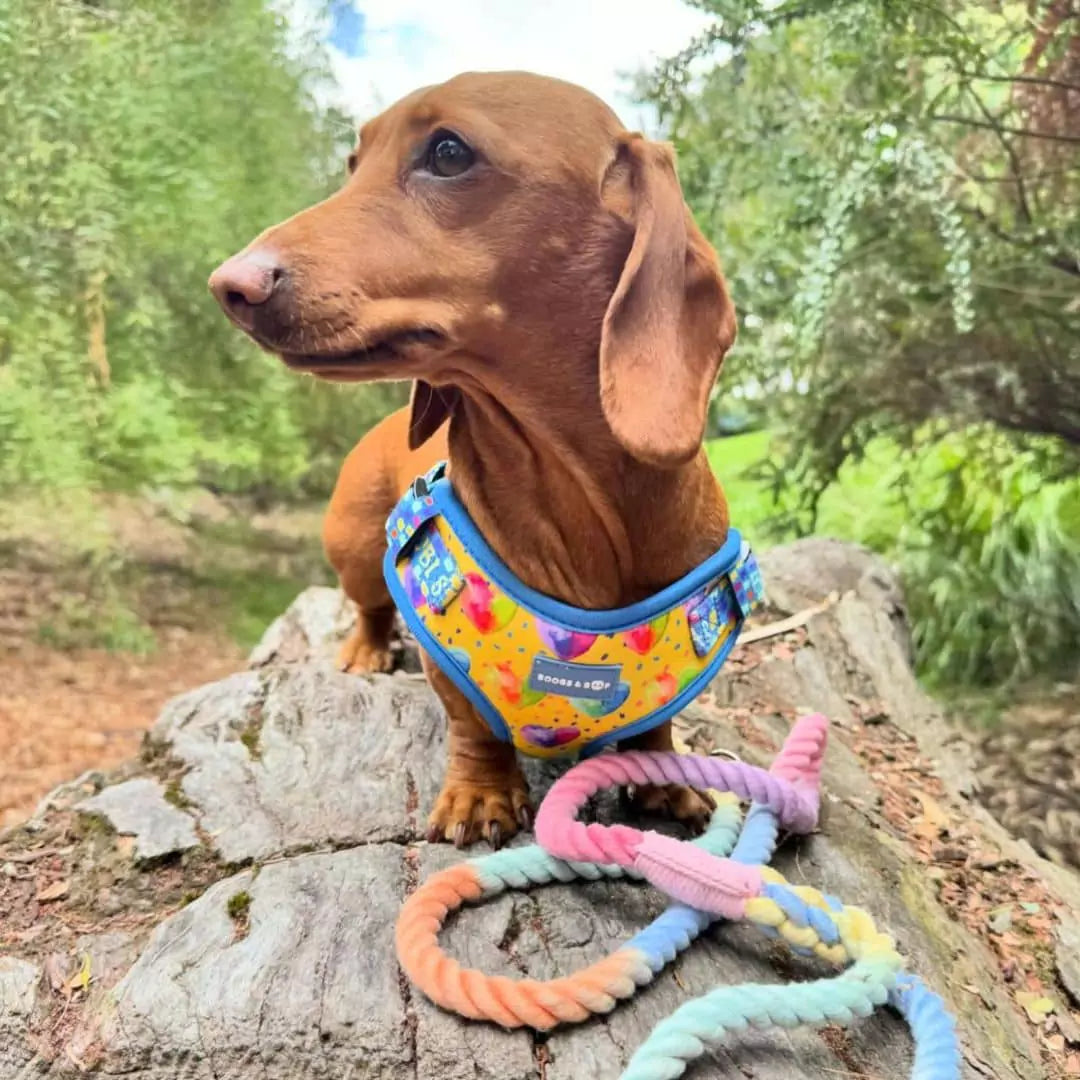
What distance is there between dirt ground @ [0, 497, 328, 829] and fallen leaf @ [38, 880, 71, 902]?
1.74ft

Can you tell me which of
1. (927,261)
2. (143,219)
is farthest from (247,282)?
(927,261)

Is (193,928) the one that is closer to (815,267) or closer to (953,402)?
(815,267)

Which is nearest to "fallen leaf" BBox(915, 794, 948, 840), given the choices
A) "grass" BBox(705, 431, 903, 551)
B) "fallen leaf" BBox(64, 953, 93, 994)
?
"fallen leaf" BBox(64, 953, 93, 994)

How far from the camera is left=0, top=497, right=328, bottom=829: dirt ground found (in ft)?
6.04

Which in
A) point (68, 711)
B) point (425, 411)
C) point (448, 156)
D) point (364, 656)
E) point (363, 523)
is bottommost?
point (68, 711)

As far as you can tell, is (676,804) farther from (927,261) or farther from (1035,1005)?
(927,261)

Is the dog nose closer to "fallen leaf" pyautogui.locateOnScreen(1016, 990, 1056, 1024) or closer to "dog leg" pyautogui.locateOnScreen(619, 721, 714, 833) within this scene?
"dog leg" pyautogui.locateOnScreen(619, 721, 714, 833)

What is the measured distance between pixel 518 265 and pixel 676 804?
72 cm

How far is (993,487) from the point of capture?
2.53 metres

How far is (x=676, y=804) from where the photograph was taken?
4.12ft

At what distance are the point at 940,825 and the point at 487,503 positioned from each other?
3.19 ft

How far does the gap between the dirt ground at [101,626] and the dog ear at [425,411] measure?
0.98m

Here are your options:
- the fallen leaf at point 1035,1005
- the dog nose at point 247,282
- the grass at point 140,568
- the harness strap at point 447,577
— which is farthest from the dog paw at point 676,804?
the grass at point 140,568

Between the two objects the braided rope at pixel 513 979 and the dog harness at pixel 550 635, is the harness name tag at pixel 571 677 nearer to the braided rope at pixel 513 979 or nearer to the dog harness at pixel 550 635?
the dog harness at pixel 550 635
